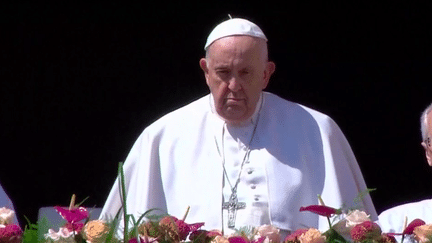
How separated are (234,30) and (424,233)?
1.93 meters

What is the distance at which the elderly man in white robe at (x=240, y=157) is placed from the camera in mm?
4941

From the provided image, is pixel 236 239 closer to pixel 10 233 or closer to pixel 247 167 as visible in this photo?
pixel 10 233

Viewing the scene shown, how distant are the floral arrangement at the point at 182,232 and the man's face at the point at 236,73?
4.93ft

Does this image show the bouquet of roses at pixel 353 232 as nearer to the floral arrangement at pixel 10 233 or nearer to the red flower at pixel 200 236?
the red flower at pixel 200 236

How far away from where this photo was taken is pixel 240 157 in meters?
5.20

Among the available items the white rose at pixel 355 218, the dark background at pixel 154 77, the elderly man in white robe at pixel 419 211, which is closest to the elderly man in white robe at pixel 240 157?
the elderly man in white robe at pixel 419 211

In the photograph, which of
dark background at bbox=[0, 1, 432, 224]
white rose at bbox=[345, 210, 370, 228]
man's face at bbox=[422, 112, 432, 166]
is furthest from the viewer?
dark background at bbox=[0, 1, 432, 224]

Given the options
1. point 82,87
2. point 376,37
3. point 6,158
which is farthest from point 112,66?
point 376,37

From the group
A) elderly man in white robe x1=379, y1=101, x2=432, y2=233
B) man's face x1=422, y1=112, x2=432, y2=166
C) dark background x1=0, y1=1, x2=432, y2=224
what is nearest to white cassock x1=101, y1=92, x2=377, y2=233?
elderly man in white robe x1=379, y1=101, x2=432, y2=233

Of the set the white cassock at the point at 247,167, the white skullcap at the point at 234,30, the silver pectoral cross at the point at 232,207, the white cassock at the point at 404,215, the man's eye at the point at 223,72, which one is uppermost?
the white skullcap at the point at 234,30

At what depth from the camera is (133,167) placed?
17.0 ft

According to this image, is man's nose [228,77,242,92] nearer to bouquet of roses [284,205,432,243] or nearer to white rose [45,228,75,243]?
bouquet of roses [284,205,432,243]

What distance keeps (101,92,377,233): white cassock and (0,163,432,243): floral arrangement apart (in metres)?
1.36

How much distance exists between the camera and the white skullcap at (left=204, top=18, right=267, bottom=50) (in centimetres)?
A: 508
